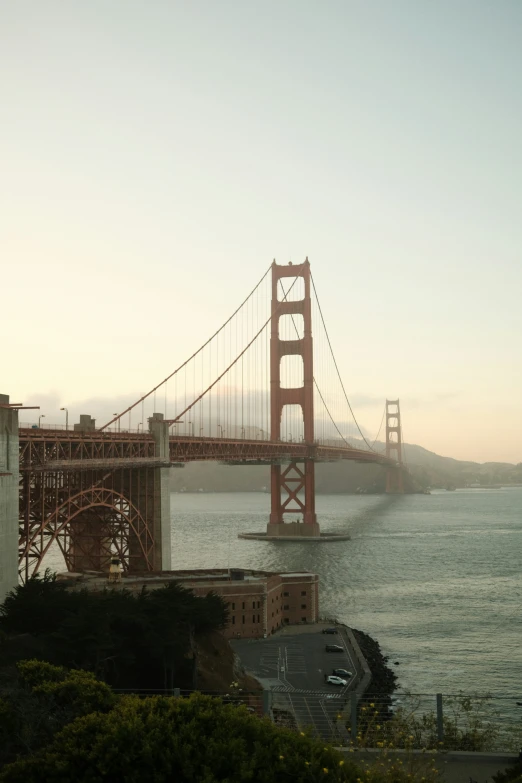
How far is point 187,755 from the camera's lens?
28.3 ft

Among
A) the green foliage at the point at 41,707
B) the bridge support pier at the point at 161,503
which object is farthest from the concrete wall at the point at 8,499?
the bridge support pier at the point at 161,503

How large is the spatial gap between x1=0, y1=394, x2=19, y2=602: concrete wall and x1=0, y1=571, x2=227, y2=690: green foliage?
2.03 feet

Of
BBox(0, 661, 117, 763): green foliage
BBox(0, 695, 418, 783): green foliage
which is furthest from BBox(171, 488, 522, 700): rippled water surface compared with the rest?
BBox(0, 695, 418, 783): green foliage

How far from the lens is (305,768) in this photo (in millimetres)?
8508

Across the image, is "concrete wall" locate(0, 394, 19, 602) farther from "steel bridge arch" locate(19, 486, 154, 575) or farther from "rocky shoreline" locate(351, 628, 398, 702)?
"rocky shoreline" locate(351, 628, 398, 702)

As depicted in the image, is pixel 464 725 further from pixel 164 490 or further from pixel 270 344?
pixel 270 344

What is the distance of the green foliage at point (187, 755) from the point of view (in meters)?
8.46

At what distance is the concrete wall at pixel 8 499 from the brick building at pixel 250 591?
559 cm

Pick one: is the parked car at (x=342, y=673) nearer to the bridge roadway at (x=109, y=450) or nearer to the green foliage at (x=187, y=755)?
the bridge roadway at (x=109, y=450)

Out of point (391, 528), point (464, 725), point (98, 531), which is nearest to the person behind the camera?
point (464, 725)

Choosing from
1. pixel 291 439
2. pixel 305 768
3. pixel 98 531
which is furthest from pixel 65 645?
pixel 291 439

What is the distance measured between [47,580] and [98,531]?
40.4 feet

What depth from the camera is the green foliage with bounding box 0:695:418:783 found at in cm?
846

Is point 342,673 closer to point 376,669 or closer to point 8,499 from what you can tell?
point 376,669
